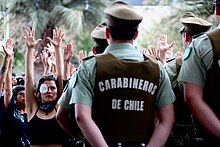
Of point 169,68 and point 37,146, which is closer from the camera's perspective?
point 169,68

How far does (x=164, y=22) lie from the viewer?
65.1ft

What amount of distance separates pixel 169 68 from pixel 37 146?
1.73 m

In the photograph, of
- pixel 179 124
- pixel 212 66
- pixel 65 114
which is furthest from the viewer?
pixel 179 124

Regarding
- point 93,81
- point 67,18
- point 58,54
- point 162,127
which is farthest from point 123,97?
point 67,18

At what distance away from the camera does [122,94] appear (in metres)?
2.97

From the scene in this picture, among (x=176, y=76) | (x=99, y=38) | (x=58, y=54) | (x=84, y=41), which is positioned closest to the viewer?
(x=176, y=76)

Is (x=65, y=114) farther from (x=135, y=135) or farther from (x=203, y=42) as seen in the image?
(x=203, y=42)

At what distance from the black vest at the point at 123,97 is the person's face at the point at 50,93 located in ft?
6.42

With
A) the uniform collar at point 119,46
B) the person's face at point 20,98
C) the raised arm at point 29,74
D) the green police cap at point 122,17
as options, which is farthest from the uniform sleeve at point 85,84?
the person's face at point 20,98

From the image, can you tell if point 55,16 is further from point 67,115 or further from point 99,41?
point 67,115

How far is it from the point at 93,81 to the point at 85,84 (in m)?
0.05

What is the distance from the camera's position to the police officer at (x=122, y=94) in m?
2.96

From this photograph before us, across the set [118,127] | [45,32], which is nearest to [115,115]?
[118,127]

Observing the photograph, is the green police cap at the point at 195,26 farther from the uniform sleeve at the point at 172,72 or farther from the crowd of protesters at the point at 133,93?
the crowd of protesters at the point at 133,93
